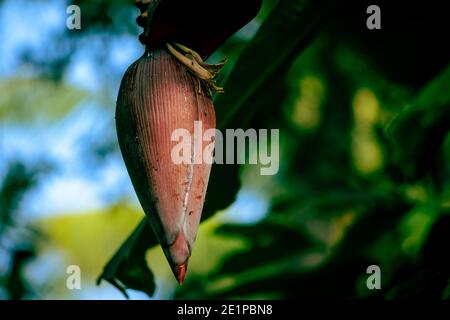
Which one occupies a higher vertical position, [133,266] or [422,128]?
[422,128]

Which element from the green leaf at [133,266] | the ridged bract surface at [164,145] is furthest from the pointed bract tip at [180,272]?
the green leaf at [133,266]

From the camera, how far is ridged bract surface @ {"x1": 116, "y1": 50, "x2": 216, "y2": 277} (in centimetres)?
69

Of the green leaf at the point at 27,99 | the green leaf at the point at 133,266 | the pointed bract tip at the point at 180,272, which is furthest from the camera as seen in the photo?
the green leaf at the point at 27,99

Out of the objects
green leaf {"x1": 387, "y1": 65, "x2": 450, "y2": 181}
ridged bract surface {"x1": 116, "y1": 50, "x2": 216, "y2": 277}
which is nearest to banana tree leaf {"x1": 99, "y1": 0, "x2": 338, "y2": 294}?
green leaf {"x1": 387, "y1": 65, "x2": 450, "y2": 181}

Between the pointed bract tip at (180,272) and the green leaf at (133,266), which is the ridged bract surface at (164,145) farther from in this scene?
the green leaf at (133,266)

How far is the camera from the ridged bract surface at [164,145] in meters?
0.69

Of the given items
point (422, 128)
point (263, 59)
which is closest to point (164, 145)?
point (263, 59)

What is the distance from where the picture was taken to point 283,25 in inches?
48.7

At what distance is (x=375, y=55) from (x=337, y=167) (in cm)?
51

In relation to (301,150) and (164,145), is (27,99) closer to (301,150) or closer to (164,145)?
(301,150)

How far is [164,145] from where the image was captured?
688mm

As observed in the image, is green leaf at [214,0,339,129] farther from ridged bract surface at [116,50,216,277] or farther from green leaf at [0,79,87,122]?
green leaf at [0,79,87,122]

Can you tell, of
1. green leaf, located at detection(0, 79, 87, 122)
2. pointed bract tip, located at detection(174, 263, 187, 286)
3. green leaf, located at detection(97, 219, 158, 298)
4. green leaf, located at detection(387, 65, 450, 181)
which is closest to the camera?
pointed bract tip, located at detection(174, 263, 187, 286)
